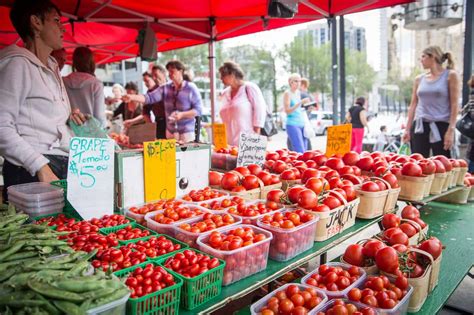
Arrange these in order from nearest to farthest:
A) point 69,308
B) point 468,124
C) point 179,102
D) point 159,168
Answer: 1. point 69,308
2. point 159,168
3. point 468,124
4. point 179,102

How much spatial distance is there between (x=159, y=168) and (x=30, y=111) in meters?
0.89

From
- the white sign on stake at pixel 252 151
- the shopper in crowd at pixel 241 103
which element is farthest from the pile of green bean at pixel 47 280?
the shopper in crowd at pixel 241 103

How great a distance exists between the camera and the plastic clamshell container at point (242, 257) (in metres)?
1.69

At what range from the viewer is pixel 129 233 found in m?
1.89

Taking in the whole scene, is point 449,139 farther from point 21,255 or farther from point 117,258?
point 21,255

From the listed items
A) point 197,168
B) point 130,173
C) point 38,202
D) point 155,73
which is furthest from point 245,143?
point 155,73

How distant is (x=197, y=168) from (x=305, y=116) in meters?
5.35

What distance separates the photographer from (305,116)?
304 inches

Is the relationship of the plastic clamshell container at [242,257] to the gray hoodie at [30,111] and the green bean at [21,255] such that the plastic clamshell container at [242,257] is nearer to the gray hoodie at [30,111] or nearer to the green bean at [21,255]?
the green bean at [21,255]

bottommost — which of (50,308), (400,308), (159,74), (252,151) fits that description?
(400,308)

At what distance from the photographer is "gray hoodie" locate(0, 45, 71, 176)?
2.22 metres

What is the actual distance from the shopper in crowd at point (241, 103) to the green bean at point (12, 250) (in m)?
4.02

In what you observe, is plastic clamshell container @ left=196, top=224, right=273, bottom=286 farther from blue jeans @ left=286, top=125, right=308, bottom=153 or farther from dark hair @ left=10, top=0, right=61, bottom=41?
blue jeans @ left=286, top=125, right=308, bottom=153

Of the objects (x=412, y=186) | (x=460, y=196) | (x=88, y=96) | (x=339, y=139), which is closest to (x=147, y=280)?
(x=412, y=186)
